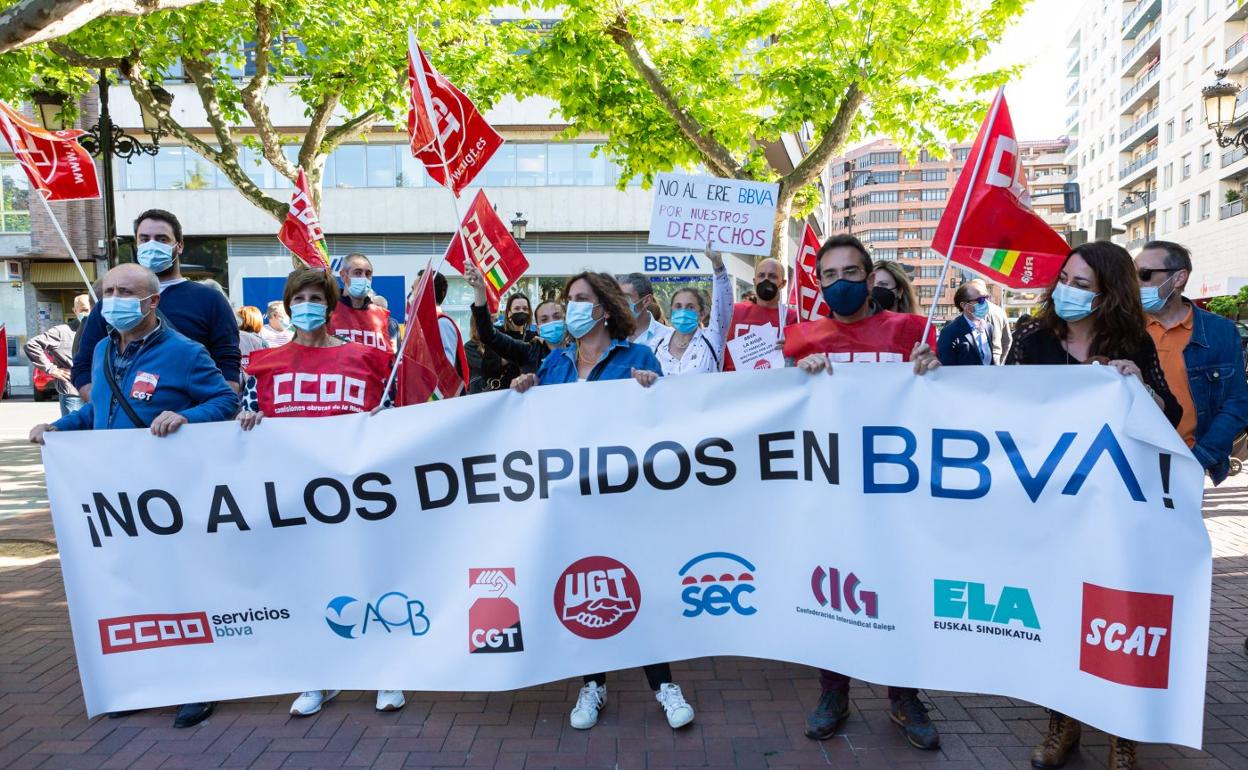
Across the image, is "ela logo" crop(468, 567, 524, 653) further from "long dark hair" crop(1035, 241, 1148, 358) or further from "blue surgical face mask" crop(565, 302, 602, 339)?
"long dark hair" crop(1035, 241, 1148, 358)

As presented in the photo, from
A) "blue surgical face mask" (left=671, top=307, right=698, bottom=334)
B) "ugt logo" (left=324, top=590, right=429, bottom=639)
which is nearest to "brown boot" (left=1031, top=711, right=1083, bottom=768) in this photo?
"ugt logo" (left=324, top=590, right=429, bottom=639)

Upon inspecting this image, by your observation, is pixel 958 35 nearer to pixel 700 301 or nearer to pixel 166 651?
pixel 700 301

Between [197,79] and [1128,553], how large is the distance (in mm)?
13944

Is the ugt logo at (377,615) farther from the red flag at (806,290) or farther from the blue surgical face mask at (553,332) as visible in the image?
the red flag at (806,290)

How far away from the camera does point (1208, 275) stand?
46094 millimetres

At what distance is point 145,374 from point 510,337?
7.77ft

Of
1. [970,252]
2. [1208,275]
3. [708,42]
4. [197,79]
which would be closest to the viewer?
[970,252]

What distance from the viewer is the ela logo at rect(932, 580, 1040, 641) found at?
3268 mm

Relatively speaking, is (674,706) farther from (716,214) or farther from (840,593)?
(716,214)

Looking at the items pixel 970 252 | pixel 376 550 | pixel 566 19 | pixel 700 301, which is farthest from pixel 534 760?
pixel 566 19

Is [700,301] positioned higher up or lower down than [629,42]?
lower down

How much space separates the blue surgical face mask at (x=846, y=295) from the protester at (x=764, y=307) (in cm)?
217

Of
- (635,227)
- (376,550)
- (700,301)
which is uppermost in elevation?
(635,227)

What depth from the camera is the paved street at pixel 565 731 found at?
347 cm
